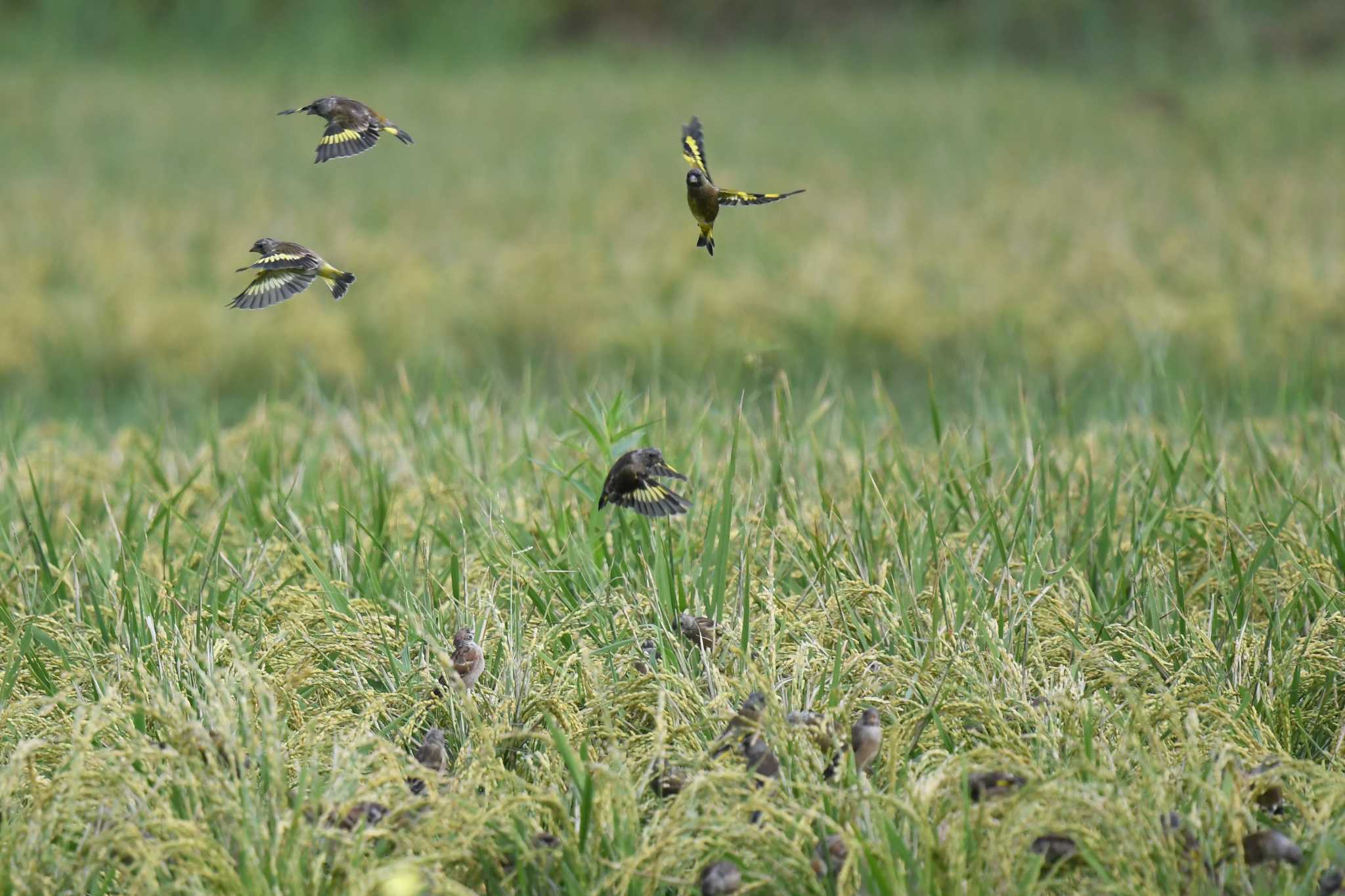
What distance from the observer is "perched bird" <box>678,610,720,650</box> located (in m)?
1.88

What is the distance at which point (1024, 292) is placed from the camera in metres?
5.67

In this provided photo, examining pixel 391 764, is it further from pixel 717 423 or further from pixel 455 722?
pixel 717 423

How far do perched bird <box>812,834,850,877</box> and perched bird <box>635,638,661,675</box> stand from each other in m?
0.45

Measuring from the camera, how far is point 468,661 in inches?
70.8

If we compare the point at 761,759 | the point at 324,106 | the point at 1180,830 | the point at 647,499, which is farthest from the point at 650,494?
the point at 1180,830

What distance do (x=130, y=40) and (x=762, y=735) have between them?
14505 mm

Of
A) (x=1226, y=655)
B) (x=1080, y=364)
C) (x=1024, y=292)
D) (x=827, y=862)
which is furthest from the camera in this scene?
(x=1024, y=292)

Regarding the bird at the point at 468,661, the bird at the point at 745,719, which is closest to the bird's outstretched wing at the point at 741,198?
the bird at the point at 745,719

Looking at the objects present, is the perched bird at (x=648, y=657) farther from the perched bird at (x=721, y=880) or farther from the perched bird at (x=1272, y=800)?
the perched bird at (x=1272, y=800)

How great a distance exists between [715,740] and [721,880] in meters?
0.23

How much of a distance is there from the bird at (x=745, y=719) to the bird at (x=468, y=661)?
0.34m

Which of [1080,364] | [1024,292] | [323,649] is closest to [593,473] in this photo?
[323,649]

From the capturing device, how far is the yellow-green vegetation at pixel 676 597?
1.47m

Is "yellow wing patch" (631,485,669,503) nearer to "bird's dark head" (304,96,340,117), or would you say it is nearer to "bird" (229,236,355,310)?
"bird" (229,236,355,310)
